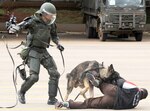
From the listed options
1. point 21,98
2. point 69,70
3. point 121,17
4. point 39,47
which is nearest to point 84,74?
point 39,47

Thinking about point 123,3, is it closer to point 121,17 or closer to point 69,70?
point 121,17

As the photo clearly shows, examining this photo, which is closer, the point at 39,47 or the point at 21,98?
the point at 39,47

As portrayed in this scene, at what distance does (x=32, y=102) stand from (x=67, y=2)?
32245mm

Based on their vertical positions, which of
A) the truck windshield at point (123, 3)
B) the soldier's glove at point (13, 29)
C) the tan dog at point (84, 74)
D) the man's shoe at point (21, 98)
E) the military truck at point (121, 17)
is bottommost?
Result: the military truck at point (121, 17)

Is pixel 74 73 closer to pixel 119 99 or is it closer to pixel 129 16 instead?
pixel 119 99

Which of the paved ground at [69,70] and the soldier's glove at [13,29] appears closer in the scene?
the soldier's glove at [13,29]

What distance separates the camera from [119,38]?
30.4m

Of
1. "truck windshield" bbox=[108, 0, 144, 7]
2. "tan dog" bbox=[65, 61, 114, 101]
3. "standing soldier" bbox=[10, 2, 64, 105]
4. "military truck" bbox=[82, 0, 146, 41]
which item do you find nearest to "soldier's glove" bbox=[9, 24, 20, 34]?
"standing soldier" bbox=[10, 2, 64, 105]

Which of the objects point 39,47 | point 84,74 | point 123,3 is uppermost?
point 39,47

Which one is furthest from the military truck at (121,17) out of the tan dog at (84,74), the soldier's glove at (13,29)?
the soldier's glove at (13,29)

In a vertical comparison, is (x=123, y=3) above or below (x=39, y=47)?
below

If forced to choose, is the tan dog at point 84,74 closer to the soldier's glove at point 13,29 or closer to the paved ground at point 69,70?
the paved ground at point 69,70

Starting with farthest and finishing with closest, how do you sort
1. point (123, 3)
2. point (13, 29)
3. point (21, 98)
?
point (123, 3) → point (21, 98) → point (13, 29)

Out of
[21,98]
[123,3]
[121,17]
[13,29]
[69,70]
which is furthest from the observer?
[123,3]
